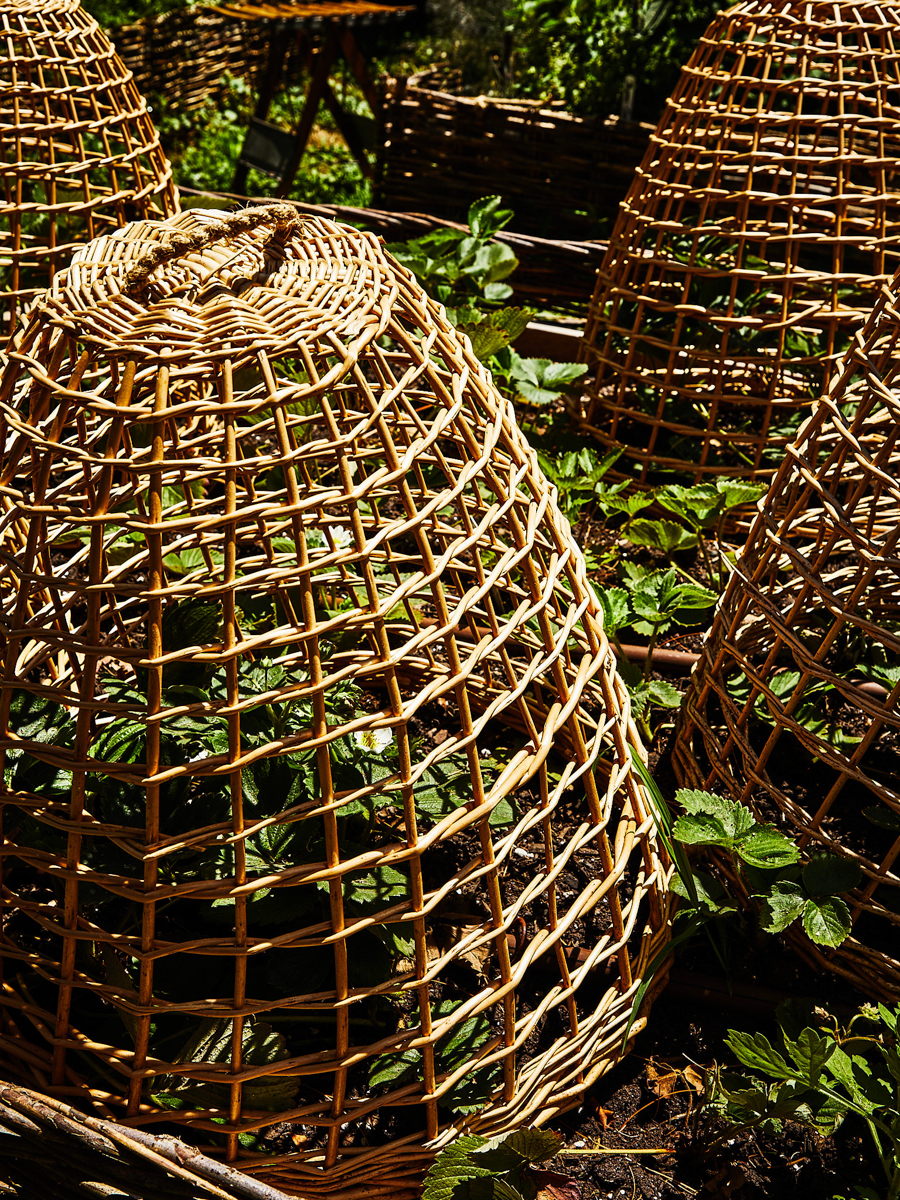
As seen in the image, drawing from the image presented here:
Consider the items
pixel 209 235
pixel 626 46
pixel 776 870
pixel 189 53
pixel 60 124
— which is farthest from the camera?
pixel 189 53

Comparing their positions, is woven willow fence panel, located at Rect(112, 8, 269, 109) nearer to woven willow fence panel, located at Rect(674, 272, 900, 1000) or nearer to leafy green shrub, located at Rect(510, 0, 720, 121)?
leafy green shrub, located at Rect(510, 0, 720, 121)

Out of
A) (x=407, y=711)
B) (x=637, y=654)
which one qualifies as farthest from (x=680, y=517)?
(x=407, y=711)

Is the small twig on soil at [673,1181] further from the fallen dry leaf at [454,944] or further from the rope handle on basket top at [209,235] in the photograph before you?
the rope handle on basket top at [209,235]

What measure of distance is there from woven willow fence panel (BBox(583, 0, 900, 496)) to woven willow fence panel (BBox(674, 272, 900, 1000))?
1.08ft

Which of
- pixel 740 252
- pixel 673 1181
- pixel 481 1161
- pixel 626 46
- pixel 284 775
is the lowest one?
pixel 673 1181

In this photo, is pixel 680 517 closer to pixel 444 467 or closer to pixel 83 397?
pixel 444 467

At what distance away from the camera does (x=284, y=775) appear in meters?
1.14

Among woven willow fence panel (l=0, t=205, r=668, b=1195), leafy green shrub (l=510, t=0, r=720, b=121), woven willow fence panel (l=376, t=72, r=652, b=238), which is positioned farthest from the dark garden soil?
leafy green shrub (l=510, t=0, r=720, b=121)

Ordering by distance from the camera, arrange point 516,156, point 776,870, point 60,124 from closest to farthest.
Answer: point 776,870 < point 60,124 < point 516,156

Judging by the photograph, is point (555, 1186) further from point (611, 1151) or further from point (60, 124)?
point (60, 124)

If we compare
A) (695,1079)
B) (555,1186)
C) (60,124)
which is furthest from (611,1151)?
(60,124)

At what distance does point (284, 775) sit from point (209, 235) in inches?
23.8

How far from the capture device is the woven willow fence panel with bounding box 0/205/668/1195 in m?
0.91

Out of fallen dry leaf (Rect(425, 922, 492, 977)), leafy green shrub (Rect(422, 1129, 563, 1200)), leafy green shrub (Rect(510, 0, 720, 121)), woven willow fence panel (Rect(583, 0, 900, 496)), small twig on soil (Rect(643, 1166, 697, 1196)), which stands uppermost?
leafy green shrub (Rect(510, 0, 720, 121))
